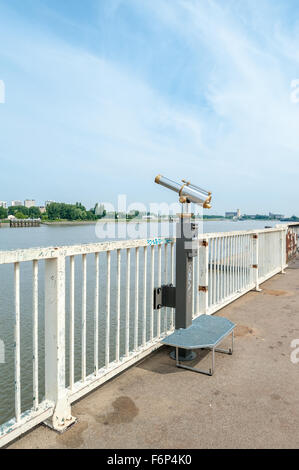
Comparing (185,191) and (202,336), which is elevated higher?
(185,191)

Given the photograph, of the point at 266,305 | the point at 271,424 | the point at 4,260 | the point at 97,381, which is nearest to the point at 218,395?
the point at 271,424

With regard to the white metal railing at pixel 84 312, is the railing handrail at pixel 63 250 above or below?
above

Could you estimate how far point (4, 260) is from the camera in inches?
74.9

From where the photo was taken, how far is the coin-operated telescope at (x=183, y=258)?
3369 mm

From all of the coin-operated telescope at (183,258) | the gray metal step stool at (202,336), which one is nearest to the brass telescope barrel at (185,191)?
the coin-operated telescope at (183,258)

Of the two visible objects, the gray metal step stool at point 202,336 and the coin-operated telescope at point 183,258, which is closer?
the gray metal step stool at point 202,336

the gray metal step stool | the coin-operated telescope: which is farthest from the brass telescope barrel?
the gray metal step stool

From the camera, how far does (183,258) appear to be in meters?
3.39

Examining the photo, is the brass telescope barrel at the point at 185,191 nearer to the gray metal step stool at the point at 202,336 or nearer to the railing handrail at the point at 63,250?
the railing handrail at the point at 63,250

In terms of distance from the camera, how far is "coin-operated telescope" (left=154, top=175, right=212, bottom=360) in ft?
11.1

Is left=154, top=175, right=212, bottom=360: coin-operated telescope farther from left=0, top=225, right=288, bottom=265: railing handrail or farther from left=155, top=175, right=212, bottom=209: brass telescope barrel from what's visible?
left=0, top=225, right=288, bottom=265: railing handrail

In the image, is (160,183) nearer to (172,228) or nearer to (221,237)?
(172,228)

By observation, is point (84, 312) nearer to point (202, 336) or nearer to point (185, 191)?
point (202, 336)

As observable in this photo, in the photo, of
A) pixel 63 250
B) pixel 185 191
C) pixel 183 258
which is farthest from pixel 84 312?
pixel 185 191
